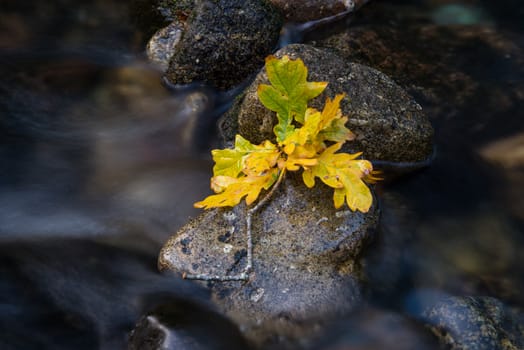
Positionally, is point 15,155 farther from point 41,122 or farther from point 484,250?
point 484,250

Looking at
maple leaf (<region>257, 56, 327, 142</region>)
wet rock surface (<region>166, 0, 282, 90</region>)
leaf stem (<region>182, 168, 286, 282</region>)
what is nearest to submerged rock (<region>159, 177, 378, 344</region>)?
leaf stem (<region>182, 168, 286, 282</region>)

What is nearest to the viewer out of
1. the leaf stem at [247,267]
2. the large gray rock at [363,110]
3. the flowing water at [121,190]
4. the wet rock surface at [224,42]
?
the leaf stem at [247,267]

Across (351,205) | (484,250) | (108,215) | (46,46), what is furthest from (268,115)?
(46,46)

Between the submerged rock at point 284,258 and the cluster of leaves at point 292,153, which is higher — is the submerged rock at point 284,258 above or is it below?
below

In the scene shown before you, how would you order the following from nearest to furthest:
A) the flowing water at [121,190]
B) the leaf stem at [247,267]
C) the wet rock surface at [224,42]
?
the leaf stem at [247,267] < the flowing water at [121,190] < the wet rock surface at [224,42]

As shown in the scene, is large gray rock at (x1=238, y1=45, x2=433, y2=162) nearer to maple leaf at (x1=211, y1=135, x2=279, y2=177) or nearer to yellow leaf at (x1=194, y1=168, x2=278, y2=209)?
maple leaf at (x1=211, y1=135, x2=279, y2=177)

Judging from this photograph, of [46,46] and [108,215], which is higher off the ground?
[46,46]

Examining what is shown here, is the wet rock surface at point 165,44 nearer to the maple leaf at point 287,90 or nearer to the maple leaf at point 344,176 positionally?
the maple leaf at point 287,90

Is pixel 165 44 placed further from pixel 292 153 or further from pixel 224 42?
pixel 292 153

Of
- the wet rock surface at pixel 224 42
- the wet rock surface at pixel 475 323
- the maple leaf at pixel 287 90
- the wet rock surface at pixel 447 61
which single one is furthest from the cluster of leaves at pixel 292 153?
the wet rock surface at pixel 447 61
